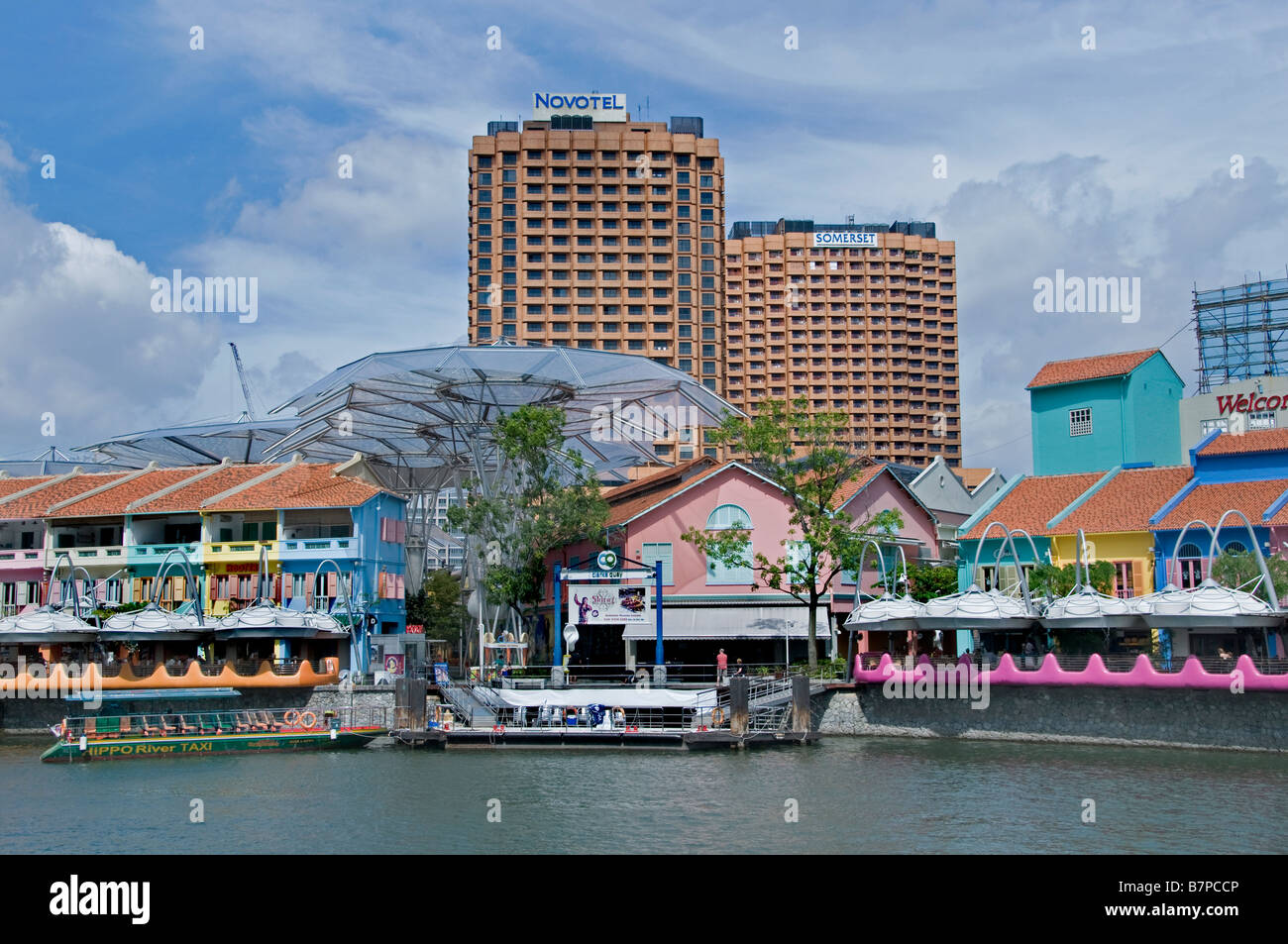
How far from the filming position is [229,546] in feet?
198

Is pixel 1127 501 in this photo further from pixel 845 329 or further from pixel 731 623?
pixel 845 329

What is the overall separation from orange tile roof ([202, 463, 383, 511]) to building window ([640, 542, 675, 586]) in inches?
528

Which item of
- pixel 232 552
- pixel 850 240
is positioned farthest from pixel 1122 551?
pixel 850 240

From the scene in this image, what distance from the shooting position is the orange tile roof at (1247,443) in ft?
179

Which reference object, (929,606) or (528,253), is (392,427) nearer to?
(929,606)

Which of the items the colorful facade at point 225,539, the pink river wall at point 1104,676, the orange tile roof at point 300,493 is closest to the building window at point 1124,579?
the pink river wall at point 1104,676

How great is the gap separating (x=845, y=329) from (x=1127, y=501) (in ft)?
330

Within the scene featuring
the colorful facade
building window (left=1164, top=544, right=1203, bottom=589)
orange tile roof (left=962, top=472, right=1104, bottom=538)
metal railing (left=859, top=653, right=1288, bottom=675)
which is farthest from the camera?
the colorful facade

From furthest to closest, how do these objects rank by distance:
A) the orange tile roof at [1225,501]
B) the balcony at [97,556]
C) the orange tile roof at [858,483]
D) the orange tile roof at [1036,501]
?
the balcony at [97,556]
the orange tile roof at [858,483]
the orange tile roof at [1036,501]
the orange tile roof at [1225,501]

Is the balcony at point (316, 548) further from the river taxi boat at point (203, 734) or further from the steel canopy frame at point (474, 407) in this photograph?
the river taxi boat at point (203, 734)

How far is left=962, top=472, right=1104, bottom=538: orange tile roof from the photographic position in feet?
196

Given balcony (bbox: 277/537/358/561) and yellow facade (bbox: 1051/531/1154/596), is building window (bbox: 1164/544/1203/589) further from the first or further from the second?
balcony (bbox: 277/537/358/561)

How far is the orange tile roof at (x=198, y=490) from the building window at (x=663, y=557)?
69.3ft

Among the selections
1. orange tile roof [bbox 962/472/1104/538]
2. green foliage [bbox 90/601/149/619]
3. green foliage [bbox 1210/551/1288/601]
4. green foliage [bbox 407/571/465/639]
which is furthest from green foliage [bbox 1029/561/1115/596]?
green foliage [bbox 90/601/149/619]
